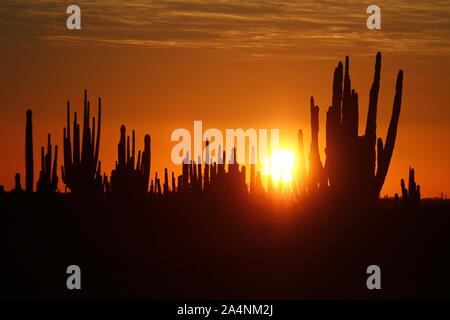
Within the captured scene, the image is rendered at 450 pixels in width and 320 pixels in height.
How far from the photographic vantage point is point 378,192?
60.3ft

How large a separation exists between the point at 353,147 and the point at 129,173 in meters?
5.29

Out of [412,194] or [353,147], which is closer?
[353,147]

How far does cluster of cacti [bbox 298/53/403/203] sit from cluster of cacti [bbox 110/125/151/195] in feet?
14.6

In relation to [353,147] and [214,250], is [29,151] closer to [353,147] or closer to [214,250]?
[214,250]

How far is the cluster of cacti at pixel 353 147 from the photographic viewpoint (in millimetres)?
17609

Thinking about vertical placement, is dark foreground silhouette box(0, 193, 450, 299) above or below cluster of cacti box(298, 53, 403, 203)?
below

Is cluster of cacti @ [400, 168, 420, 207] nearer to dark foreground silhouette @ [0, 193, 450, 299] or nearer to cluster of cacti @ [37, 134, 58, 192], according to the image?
dark foreground silhouette @ [0, 193, 450, 299]

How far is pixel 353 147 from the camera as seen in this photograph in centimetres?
1775

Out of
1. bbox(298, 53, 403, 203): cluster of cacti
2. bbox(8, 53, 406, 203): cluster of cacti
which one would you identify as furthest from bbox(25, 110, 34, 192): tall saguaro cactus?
bbox(298, 53, 403, 203): cluster of cacti

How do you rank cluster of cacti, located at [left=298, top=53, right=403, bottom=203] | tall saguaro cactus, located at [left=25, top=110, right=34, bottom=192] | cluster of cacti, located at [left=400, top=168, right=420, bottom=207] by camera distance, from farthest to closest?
cluster of cacti, located at [left=400, top=168, right=420, bottom=207] → tall saguaro cactus, located at [left=25, top=110, right=34, bottom=192] → cluster of cacti, located at [left=298, top=53, right=403, bottom=203]

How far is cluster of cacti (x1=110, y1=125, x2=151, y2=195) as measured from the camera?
20.7 m

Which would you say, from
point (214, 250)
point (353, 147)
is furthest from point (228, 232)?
point (353, 147)
